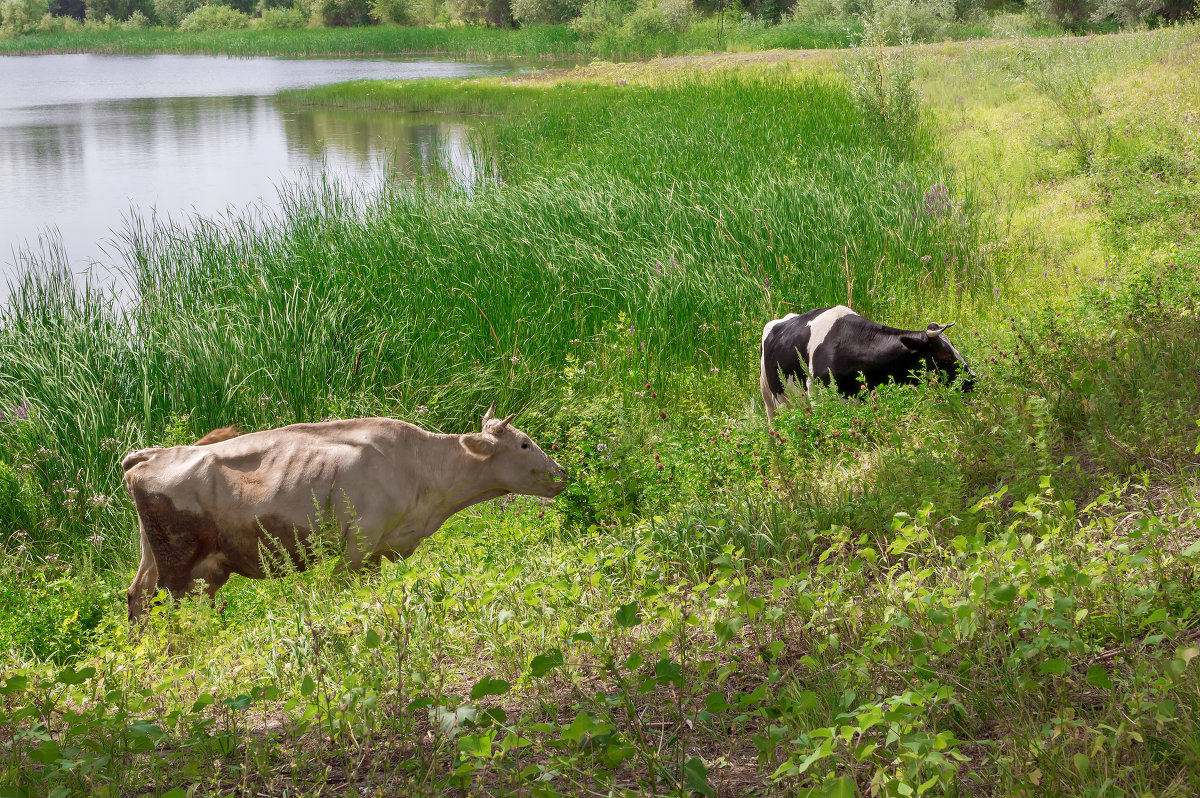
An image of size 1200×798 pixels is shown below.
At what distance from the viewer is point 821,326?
5973 mm

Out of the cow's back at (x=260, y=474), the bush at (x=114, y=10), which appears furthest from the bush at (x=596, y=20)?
the cow's back at (x=260, y=474)

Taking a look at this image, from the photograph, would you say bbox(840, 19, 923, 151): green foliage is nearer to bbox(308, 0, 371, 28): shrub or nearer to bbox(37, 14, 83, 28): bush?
bbox(308, 0, 371, 28): shrub

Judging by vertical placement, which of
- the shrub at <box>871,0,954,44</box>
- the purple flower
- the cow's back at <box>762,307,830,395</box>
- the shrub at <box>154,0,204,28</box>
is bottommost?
the purple flower

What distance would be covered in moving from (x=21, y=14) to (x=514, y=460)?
73.5m

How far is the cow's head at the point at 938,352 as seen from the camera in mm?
5605

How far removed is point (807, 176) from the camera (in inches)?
426

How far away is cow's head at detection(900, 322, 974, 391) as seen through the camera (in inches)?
221

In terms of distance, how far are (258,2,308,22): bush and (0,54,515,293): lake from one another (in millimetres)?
28974

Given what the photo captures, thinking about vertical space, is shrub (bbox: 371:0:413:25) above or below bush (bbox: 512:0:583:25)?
above

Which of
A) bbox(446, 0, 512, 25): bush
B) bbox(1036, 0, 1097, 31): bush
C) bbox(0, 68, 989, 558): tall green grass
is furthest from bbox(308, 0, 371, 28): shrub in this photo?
bbox(0, 68, 989, 558): tall green grass

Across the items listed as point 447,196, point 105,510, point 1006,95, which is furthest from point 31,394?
point 1006,95

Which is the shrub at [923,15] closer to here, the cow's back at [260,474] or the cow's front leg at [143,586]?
the cow's back at [260,474]

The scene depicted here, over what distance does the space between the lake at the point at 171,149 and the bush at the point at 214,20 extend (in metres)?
29.2

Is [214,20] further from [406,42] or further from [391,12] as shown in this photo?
[406,42]
